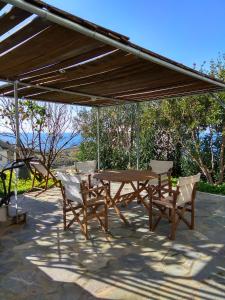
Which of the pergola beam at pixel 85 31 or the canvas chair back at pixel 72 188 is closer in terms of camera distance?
the pergola beam at pixel 85 31

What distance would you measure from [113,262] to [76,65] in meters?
2.84

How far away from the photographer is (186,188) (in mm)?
4355

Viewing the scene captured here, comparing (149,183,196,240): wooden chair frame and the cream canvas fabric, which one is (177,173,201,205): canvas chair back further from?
the cream canvas fabric

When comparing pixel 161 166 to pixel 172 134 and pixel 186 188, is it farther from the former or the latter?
pixel 172 134

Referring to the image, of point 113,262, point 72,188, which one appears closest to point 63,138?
point 72,188

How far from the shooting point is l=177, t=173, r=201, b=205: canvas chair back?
4.15 m

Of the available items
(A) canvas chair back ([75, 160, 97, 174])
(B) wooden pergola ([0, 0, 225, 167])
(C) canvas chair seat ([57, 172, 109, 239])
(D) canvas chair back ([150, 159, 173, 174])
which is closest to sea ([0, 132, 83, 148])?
(B) wooden pergola ([0, 0, 225, 167])

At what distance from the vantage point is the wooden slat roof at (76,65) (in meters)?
2.76

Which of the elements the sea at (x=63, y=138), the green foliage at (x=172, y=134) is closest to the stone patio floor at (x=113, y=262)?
the green foliage at (x=172, y=134)

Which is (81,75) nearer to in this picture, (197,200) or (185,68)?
(185,68)

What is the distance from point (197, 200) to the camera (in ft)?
21.4

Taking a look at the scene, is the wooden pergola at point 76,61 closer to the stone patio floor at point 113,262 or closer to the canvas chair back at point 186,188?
the canvas chair back at point 186,188

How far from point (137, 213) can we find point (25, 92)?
3.98m

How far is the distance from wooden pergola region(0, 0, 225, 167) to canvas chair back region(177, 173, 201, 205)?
165 centimetres
